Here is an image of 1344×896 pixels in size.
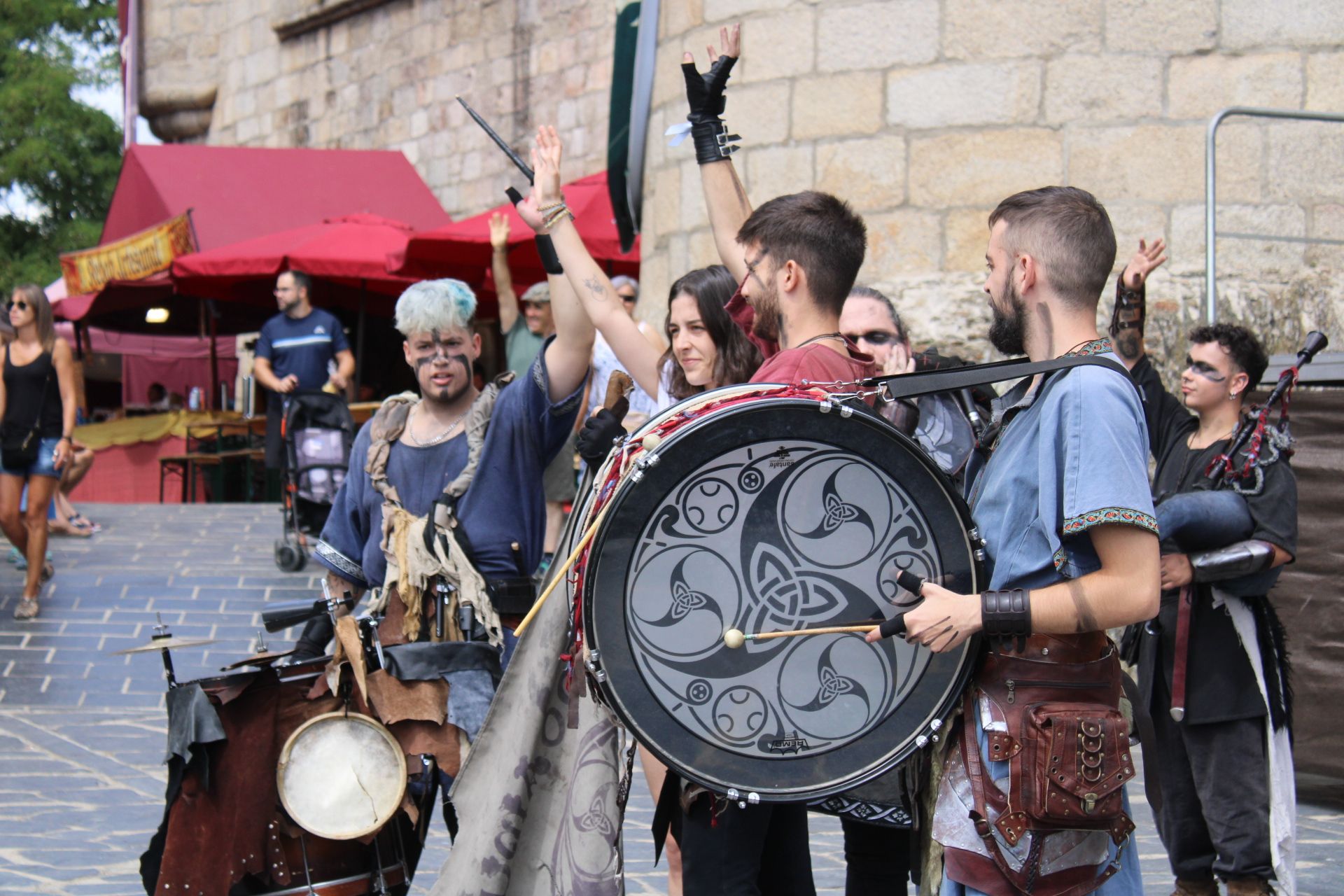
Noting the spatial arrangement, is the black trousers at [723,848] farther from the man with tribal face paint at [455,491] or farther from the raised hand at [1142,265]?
the raised hand at [1142,265]

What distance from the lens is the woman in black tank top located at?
8.47 meters

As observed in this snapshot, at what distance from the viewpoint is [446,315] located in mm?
3783

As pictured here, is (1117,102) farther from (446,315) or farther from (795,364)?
(795,364)

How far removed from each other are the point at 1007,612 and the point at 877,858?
0.92 m

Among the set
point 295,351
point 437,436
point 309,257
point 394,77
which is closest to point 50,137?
point 394,77

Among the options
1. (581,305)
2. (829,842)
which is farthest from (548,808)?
(829,842)

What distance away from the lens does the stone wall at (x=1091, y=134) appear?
23.8 ft

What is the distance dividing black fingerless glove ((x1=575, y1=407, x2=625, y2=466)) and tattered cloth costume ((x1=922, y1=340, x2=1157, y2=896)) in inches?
43.3

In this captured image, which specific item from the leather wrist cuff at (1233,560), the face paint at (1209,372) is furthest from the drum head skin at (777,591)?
the face paint at (1209,372)

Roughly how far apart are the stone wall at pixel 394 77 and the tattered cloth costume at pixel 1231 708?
11.9 m

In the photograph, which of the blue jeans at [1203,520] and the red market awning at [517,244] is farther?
the red market awning at [517,244]

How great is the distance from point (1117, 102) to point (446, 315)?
463 centimetres

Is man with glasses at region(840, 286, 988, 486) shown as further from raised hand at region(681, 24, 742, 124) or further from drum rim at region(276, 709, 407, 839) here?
drum rim at region(276, 709, 407, 839)

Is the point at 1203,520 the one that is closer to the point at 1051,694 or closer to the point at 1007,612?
the point at 1051,694
